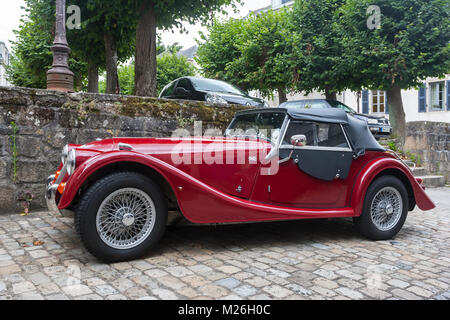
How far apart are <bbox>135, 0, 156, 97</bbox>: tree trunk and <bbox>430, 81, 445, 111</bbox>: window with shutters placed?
19.8 metres

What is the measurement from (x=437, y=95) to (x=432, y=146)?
555 inches

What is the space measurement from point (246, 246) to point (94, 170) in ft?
5.77

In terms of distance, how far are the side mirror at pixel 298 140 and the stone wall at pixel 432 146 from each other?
892 cm

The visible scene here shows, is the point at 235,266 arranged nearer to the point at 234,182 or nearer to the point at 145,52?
the point at 234,182

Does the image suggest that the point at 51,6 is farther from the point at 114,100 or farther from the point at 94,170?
the point at 94,170

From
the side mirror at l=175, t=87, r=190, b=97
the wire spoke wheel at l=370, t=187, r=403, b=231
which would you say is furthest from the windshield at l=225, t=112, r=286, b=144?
the side mirror at l=175, t=87, r=190, b=97

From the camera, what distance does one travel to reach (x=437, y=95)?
23.2 metres

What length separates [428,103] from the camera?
76.8 feet

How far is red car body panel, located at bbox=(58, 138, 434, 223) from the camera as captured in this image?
134 inches

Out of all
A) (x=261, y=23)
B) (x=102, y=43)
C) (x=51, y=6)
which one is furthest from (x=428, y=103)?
(x=51, y=6)

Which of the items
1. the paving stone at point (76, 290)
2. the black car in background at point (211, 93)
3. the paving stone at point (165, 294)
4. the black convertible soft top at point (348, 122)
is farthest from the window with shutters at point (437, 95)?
the paving stone at point (76, 290)

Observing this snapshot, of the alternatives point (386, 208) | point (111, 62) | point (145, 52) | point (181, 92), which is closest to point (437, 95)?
point (111, 62)
